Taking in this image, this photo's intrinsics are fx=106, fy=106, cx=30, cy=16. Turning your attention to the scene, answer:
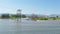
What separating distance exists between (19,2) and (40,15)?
0.83m

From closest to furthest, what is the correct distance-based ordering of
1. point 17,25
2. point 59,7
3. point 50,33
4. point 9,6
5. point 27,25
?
point 50,33 < point 9,6 < point 59,7 < point 17,25 < point 27,25

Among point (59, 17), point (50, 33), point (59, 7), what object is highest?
point (59, 7)

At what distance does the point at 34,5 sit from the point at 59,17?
996 millimetres

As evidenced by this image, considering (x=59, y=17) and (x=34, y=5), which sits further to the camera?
(x=59, y=17)

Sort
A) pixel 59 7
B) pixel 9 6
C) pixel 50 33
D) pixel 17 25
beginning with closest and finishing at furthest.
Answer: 1. pixel 50 33
2. pixel 9 6
3. pixel 59 7
4. pixel 17 25

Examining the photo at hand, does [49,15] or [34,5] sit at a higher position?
[34,5]

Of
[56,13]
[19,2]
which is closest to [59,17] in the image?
[56,13]

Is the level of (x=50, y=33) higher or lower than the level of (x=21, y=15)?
lower

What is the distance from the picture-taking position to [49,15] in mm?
3629

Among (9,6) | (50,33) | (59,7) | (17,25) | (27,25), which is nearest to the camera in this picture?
(50,33)

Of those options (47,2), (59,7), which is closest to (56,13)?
(59,7)

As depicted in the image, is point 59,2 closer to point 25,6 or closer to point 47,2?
point 47,2

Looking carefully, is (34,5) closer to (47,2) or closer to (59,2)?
(47,2)

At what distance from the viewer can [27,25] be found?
13.9 feet
